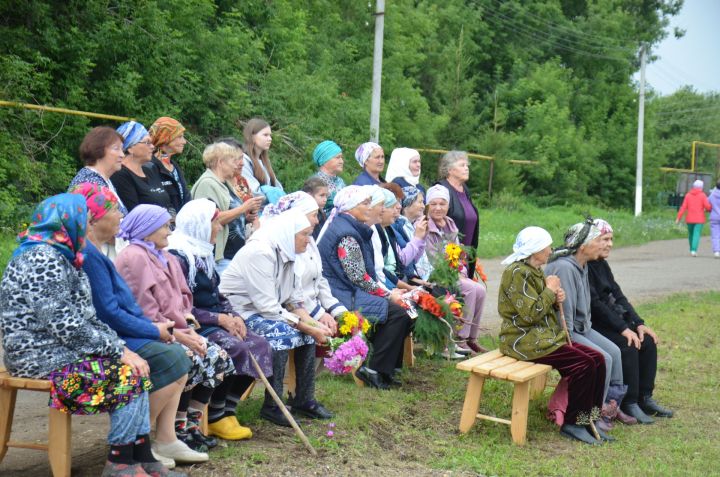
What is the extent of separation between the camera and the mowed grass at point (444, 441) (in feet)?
17.5

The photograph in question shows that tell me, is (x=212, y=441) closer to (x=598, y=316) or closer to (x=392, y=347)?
(x=392, y=347)

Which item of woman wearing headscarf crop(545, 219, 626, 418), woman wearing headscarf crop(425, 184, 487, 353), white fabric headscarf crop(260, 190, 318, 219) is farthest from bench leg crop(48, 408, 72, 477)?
woman wearing headscarf crop(425, 184, 487, 353)

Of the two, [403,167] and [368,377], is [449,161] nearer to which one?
[403,167]

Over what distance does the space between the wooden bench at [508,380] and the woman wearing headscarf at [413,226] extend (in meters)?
2.01

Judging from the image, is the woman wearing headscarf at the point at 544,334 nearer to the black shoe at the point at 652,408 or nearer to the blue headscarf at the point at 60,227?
the black shoe at the point at 652,408

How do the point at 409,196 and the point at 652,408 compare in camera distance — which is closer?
the point at 652,408

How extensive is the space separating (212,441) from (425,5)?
3066 centimetres

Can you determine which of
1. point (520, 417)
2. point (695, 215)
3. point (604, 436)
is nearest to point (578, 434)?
point (604, 436)

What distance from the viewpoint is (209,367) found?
17.4 feet

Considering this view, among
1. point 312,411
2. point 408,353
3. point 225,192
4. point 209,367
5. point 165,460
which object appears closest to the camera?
point 165,460

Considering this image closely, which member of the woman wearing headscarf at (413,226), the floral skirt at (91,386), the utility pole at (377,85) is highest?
the utility pole at (377,85)

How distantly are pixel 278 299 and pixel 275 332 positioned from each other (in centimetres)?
30

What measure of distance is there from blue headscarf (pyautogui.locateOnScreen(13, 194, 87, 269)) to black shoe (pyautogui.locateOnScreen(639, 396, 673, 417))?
4.85 m

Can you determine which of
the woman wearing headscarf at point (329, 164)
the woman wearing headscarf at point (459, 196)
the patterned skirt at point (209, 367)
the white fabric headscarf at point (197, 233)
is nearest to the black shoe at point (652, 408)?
the woman wearing headscarf at point (459, 196)
